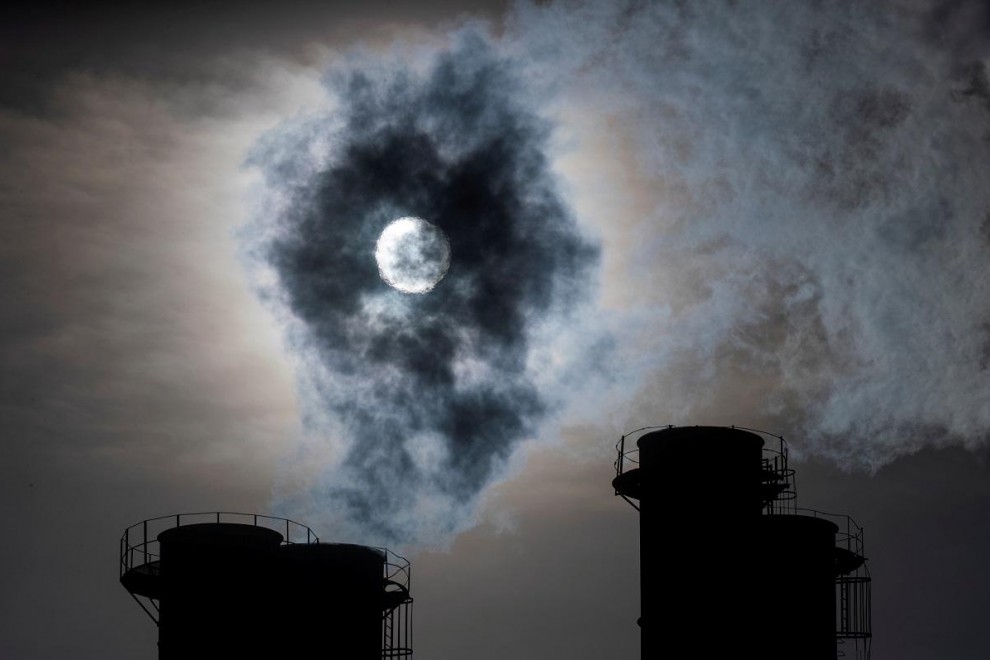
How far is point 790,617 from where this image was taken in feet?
119

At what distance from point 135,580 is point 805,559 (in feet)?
58.7

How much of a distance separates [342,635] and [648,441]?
958cm

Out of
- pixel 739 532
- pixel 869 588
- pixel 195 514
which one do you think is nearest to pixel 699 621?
pixel 739 532

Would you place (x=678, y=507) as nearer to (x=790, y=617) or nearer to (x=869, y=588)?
(x=790, y=617)

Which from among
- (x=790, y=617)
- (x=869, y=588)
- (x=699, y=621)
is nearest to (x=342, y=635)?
(x=699, y=621)

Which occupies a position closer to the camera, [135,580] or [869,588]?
[135,580]

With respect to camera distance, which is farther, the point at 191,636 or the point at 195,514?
the point at 195,514

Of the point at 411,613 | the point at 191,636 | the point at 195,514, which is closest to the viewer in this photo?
the point at 191,636

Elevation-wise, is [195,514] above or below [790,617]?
above

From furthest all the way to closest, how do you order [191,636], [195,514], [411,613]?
[411,613], [195,514], [191,636]

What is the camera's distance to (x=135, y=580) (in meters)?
36.1

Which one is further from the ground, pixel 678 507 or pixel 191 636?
pixel 678 507

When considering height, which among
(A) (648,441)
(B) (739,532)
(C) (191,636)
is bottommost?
(C) (191,636)

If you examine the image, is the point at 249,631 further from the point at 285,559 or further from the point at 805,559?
the point at 805,559
